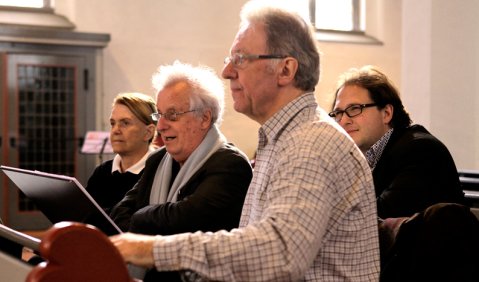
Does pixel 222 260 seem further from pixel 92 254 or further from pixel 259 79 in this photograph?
pixel 259 79

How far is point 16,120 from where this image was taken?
31.1ft

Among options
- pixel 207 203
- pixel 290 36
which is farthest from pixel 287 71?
pixel 207 203

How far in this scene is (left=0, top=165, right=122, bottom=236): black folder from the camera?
8.38 ft

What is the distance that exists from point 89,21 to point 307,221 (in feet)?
28.4

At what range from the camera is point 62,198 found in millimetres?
2824

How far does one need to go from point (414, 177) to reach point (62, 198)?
141 centimetres

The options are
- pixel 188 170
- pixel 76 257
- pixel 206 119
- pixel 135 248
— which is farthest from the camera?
pixel 206 119

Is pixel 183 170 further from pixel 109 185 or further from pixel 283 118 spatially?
pixel 283 118

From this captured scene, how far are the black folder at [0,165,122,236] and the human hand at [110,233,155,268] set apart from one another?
0.86m

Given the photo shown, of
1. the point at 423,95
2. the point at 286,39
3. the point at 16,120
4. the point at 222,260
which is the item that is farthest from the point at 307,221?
the point at 16,120

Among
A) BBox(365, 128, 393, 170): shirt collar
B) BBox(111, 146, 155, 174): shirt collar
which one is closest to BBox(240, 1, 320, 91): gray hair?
BBox(365, 128, 393, 170): shirt collar

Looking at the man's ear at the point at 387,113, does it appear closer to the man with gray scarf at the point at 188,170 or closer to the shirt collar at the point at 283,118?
the man with gray scarf at the point at 188,170

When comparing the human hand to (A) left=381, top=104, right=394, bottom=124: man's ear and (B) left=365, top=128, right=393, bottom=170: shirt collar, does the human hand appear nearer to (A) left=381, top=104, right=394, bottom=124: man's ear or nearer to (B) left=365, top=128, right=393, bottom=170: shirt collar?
(B) left=365, top=128, right=393, bottom=170: shirt collar

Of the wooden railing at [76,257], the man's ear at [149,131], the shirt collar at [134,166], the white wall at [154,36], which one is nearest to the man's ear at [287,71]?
the wooden railing at [76,257]
